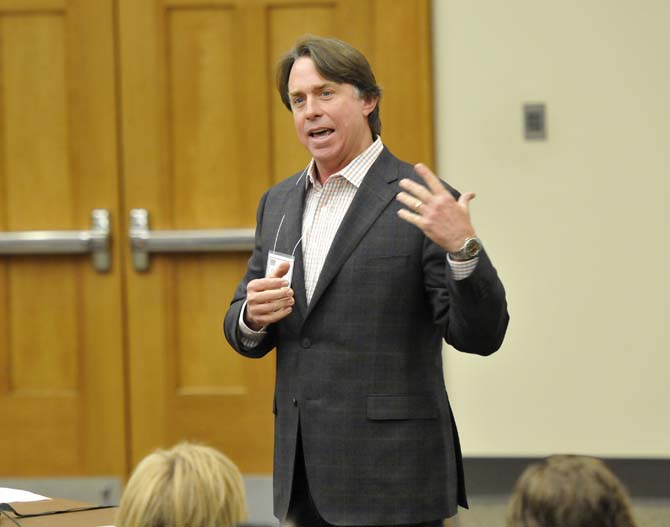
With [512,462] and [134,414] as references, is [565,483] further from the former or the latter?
[134,414]

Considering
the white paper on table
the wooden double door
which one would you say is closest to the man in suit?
the white paper on table

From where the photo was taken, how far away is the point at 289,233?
2.54m

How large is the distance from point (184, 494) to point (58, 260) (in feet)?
10.1

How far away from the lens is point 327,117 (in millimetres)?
2512

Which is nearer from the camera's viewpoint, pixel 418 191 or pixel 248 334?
pixel 418 191

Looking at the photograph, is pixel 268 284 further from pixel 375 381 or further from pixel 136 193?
pixel 136 193

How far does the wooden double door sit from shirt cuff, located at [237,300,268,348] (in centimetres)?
206

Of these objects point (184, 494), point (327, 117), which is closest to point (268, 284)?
point (327, 117)

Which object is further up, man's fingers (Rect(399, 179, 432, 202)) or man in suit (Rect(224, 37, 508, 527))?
man's fingers (Rect(399, 179, 432, 202))

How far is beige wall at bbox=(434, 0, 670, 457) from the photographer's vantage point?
172 inches

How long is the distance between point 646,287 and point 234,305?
2251 millimetres

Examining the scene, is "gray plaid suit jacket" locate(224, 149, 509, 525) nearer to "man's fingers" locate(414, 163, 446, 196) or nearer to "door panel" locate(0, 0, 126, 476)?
"man's fingers" locate(414, 163, 446, 196)

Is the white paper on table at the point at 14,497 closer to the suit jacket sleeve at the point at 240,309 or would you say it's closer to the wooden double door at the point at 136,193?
the suit jacket sleeve at the point at 240,309

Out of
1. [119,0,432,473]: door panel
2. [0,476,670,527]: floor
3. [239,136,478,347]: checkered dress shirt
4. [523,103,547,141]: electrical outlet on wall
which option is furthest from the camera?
[119,0,432,473]: door panel
